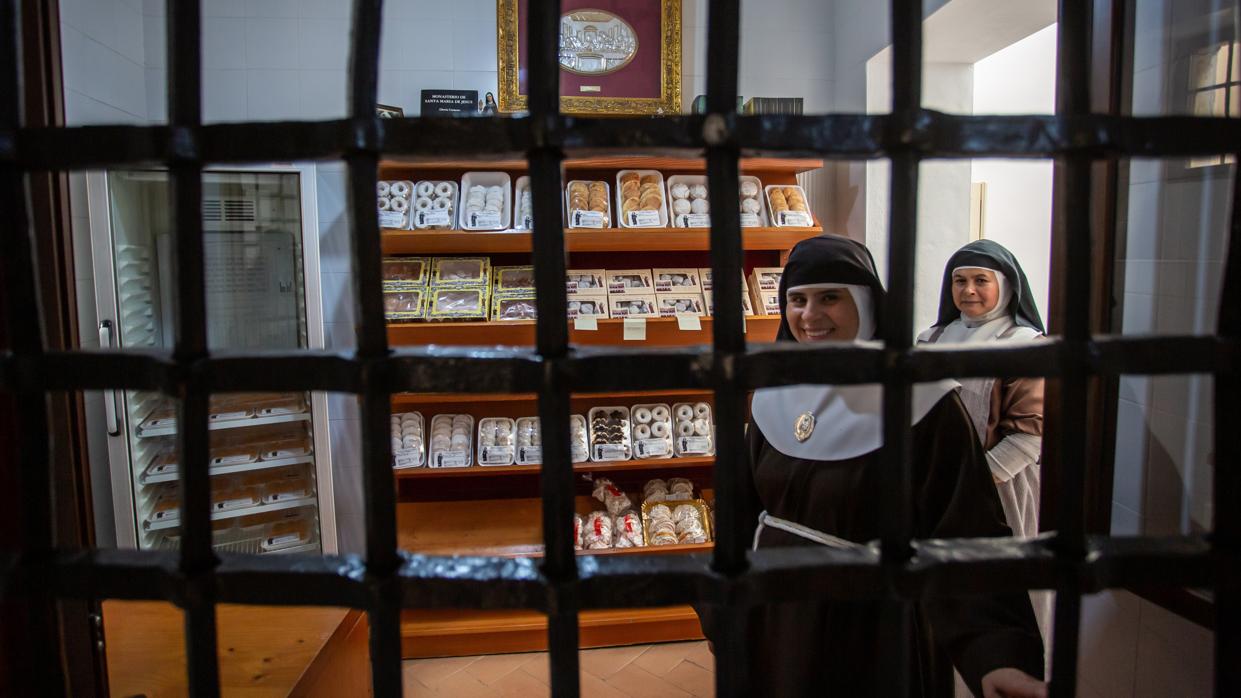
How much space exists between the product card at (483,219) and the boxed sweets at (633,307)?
Answer: 2.15 ft

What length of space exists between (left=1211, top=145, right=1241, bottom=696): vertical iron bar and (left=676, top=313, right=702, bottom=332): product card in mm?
2696

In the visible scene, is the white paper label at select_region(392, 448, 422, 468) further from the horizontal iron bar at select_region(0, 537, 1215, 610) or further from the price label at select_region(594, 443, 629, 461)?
the horizontal iron bar at select_region(0, 537, 1215, 610)

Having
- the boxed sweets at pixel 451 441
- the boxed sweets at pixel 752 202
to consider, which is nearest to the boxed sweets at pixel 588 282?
the boxed sweets at pixel 752 202

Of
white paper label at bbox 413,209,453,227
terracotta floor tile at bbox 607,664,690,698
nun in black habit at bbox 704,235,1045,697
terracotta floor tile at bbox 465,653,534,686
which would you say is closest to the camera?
nun in black habit at bbox 704,235,1045,697

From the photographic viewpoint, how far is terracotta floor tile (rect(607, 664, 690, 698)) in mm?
2881

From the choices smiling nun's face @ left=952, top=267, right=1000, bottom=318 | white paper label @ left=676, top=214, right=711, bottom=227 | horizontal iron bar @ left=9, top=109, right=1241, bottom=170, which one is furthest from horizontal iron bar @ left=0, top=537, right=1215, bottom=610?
white paper label @ left=676, top=214, right=711, bottom=227

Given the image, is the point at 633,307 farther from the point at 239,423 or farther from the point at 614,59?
the point at 239,423

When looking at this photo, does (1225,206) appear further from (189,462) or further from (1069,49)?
(189,462)

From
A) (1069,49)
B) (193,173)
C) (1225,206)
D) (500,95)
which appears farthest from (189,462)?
(500,95)

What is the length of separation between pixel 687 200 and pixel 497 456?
5.12 ft

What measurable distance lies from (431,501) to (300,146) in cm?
340

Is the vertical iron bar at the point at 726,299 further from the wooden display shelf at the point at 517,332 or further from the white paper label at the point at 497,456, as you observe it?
the white paper label at the point at 497,456

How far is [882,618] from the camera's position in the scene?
507mm

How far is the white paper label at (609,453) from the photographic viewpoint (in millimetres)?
3312
